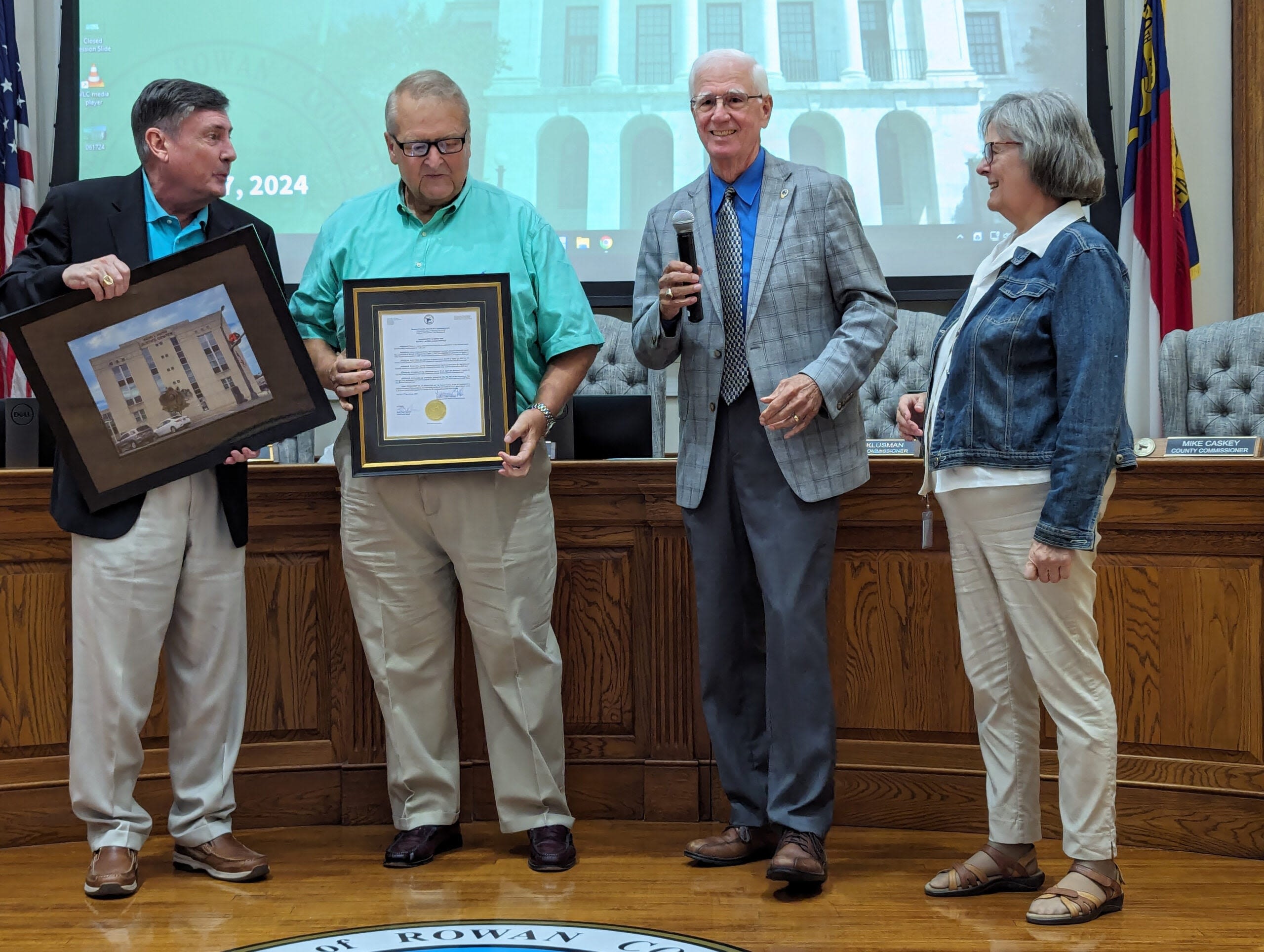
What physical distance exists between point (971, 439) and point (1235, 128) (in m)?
3.58

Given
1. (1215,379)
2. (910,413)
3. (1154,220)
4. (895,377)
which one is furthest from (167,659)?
(1154,220)

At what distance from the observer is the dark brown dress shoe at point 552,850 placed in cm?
242

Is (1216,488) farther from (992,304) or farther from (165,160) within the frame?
(165,160)

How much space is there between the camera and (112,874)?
90.0 inches

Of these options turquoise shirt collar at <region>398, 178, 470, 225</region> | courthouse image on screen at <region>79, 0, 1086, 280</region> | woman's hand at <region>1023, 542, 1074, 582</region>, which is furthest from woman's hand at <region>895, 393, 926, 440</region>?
courthouse image on screen at <region>79, 0, 1086, 280</region>

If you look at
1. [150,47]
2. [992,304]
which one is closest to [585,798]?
[992,304]

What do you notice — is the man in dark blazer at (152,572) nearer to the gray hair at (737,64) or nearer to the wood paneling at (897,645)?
the gray hair at (737,64)

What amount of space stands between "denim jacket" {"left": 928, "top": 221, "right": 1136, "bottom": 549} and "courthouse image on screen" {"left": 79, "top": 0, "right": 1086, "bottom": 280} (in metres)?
2.85

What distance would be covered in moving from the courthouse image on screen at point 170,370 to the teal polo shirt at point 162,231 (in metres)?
0.17

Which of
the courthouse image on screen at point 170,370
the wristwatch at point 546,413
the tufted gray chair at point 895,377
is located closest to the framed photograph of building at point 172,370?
the courthouse image on screen at point 170,370

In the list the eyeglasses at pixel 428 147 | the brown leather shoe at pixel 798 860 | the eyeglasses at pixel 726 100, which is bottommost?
the brown leather shoe at pixel 798 860

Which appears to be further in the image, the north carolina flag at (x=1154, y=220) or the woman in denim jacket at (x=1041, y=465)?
the north carolina flag at (x=1154, y=220)

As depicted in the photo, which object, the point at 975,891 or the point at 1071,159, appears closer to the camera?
the point at 1071,159

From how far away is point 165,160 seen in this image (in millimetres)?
2350
